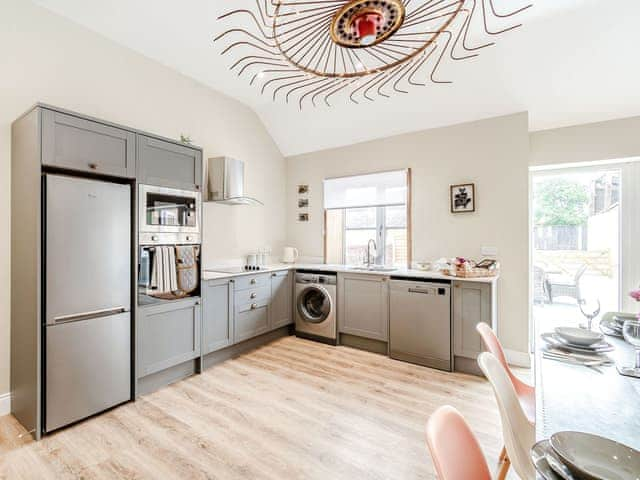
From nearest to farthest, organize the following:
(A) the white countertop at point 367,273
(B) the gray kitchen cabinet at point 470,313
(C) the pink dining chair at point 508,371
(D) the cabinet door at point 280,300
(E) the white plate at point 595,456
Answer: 1. (E) the white plate at point 595,456
2. (C) the pink dining chair at point 508,371
3. (B) the gray kitchen cabinet at point 470,313
4. (A) the white countertop at point 367,273
5. (D) the cabinet door at point 280,300

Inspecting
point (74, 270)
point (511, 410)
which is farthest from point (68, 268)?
point (511, 410)

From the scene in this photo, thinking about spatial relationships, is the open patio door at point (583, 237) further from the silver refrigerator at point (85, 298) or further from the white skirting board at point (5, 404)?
the white skirting board at point (5, 404)

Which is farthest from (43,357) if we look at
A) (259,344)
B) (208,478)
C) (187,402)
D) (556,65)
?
(556,65)

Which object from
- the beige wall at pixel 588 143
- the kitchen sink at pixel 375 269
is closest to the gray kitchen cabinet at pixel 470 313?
the kitchen sink at pixel 375 269

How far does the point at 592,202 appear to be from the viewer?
3.56 metres

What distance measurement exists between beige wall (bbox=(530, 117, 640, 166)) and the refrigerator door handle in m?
4.50

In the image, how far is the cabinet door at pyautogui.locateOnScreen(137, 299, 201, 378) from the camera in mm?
2656

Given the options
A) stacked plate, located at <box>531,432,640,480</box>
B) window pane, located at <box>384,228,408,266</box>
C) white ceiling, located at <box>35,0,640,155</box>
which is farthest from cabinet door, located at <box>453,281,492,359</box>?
stacked plate, located at <box>531,432,640,480</box>

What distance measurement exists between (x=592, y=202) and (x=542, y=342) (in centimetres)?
283

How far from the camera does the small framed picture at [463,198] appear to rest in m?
3.61

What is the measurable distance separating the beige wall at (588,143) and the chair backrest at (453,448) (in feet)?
12.1

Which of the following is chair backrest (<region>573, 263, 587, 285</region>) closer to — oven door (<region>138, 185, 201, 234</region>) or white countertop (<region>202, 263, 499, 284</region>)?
white countertop (<region>202, 263, 499, 284</region>)

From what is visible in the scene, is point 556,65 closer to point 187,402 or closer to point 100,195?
point 100,195

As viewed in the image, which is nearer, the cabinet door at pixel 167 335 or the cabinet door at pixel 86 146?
the cabinet door at pixel 86 146
